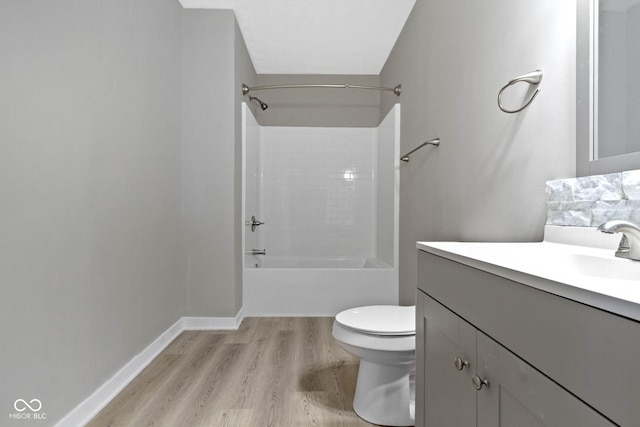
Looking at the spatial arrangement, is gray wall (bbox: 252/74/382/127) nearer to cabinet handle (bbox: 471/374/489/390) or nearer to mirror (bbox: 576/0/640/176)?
mirror (bbox: 576/0/640/176)

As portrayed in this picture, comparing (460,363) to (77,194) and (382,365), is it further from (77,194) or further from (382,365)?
(77,194)

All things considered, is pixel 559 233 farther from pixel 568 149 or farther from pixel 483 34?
pixel 483 34

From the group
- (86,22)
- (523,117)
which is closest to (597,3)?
(523,117)

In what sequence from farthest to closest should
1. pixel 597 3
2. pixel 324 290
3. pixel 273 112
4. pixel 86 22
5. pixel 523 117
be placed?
pixel 273 112 < pixel 324 290 < pixel 86 22 < pixel 523 117 < pixel 597 3

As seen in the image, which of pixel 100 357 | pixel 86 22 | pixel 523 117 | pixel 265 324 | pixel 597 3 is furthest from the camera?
pixel 265 324

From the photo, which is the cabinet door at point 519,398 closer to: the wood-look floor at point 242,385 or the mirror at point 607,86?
the mirror at point 607,86

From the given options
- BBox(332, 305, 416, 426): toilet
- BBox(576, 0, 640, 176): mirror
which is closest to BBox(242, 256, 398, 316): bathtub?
BBox(332, 305, 416, 426): toilet

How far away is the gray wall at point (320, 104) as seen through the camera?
4.21 metres

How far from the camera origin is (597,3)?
1.13 m

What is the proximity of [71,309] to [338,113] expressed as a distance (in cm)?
339

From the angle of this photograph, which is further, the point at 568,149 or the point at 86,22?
the point at 86,22

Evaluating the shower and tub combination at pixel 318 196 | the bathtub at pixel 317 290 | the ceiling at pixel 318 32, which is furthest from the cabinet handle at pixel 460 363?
the shower and tub combination at pixel 318 196

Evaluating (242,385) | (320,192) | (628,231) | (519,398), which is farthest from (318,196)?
(519,398)

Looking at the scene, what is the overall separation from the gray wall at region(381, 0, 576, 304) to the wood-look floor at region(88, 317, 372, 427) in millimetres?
975
